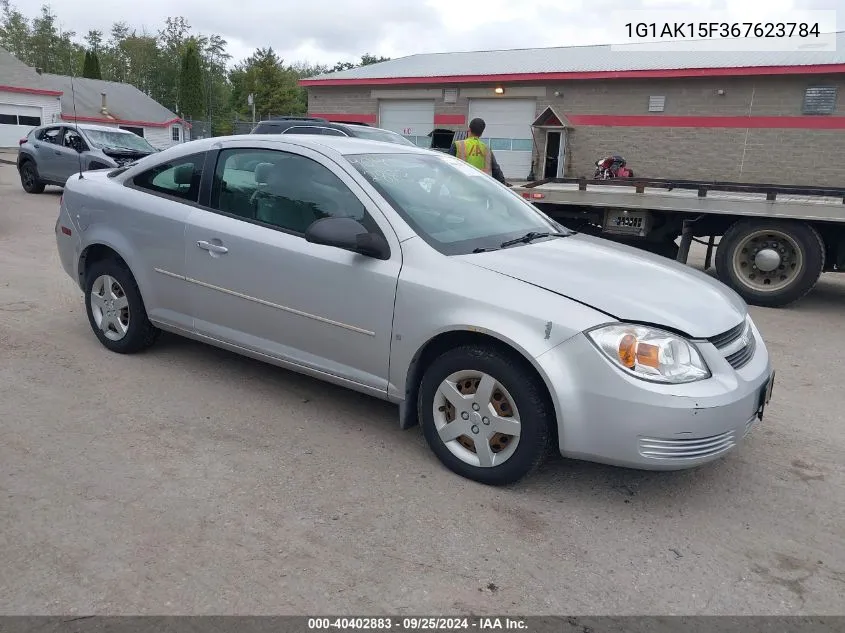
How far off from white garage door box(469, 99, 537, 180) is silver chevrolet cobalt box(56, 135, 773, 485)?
20.8 metres

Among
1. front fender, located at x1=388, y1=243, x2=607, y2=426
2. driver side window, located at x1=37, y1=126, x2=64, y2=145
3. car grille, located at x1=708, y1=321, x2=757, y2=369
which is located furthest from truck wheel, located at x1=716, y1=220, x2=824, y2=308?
driver side window, located at x1=37, y1=126, x2=64, y2=145

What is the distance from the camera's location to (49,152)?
48.4 feet

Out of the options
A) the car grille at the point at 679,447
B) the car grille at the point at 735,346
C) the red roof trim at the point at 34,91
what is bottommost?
the car grille at the point at 679,447

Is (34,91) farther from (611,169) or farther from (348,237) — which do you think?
(348,237)

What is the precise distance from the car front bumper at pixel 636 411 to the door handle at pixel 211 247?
2.11m

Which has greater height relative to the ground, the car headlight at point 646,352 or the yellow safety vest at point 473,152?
the yellow safety vest at point 473,152

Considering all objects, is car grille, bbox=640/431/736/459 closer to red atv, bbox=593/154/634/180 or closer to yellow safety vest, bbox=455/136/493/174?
yellow safety vest, bbox=455/136/493/174

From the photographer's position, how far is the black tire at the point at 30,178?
49.9 ft

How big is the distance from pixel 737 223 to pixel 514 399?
19.1 ft

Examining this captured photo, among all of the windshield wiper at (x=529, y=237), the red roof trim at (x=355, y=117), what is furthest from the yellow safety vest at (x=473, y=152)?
the red roof trim at (x=355, y=117)

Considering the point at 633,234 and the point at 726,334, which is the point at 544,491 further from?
the point at 633,234

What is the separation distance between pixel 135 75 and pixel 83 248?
8800 centimetres

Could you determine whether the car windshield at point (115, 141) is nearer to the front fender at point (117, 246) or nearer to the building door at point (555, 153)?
the front fender at point (117, 246)

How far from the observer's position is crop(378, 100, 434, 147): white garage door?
26.2m
